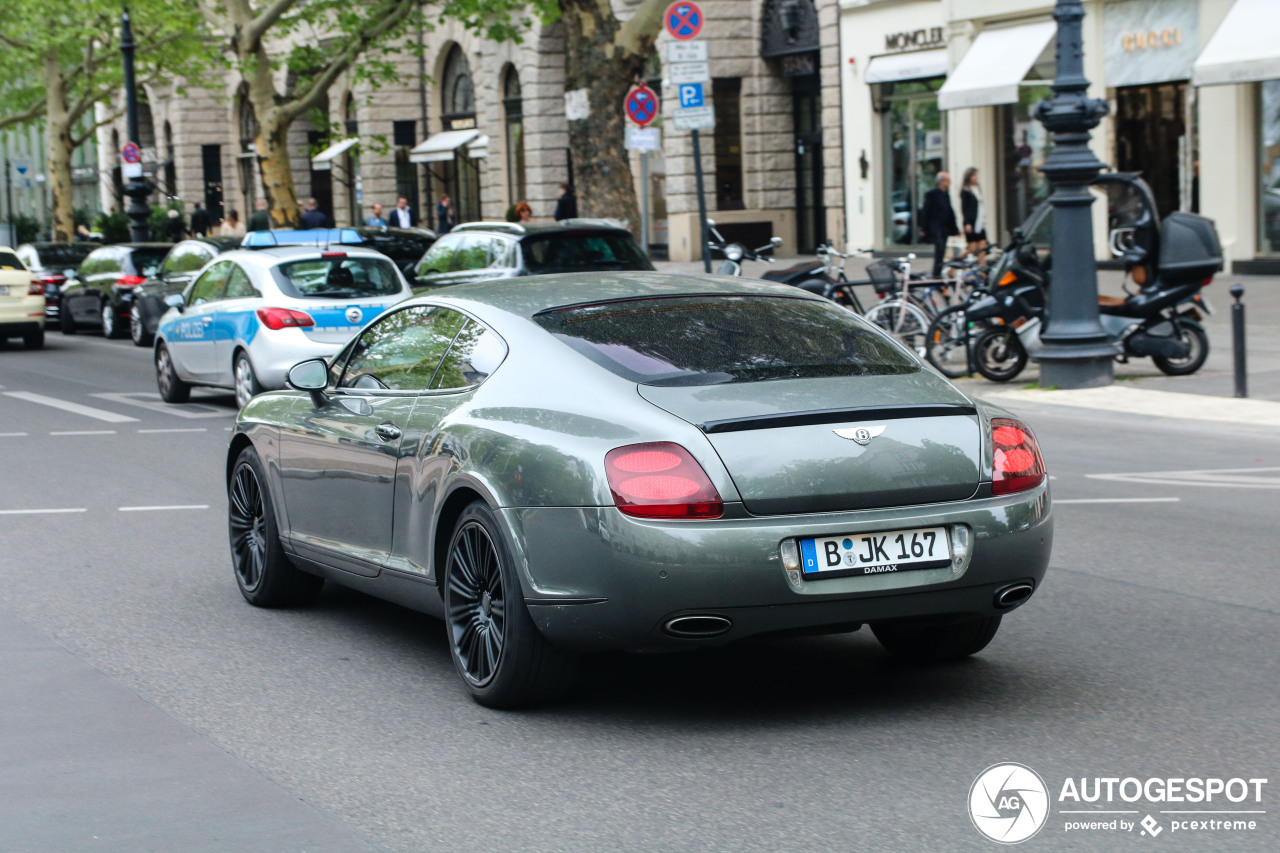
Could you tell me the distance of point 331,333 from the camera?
15992 mm

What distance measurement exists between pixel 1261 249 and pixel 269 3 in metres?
20.6

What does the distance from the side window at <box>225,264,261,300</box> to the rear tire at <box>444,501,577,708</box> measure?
1093 centimetres

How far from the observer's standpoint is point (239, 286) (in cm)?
1672

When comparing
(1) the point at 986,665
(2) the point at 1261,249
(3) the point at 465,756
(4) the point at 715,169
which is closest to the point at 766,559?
(3) the point at 465,756

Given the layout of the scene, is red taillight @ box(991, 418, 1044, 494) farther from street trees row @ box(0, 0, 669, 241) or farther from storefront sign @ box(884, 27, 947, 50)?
storefront sign @ box(884, 27, 947, 50)

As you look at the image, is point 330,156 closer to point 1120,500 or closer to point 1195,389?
point 1195,389

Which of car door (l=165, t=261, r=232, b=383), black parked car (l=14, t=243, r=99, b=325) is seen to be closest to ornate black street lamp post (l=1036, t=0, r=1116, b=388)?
car door (l=165, t=261, r=232, b=383)

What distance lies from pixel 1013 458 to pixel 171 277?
20.5 meters

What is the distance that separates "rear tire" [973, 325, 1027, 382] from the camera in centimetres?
1627

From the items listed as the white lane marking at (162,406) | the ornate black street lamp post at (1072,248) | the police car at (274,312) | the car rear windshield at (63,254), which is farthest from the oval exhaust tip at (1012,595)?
the car rear windshield at (63,254)

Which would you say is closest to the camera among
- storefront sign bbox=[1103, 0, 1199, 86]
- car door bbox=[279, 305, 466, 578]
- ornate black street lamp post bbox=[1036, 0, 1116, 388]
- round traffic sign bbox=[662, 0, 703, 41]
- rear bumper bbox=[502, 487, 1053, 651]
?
rear bumper bbox=[502, 487, 1053, 651]

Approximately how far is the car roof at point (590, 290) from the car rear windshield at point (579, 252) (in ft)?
36.5

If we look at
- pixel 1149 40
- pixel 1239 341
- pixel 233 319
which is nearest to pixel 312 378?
pixel 1239 341

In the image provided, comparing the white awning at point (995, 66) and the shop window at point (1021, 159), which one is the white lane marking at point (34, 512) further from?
the shop window at point (1021, 159)
